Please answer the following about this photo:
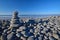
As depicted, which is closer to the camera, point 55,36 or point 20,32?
point 55,36

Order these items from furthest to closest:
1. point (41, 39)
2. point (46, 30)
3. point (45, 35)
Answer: point (46, 30) < point (45, 35) < point (41, 39)

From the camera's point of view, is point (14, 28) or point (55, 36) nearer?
point (55, 36)

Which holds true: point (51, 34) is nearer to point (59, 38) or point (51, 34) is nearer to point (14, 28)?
point (59, 38)

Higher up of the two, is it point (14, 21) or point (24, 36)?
point (14, 21)

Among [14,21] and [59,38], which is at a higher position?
[14,21]

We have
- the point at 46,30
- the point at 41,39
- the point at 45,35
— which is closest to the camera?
the point at 41,39

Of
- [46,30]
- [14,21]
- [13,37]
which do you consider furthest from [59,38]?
[14,21]

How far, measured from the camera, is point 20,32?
6246 mm

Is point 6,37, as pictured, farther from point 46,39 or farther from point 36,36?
point 46,39

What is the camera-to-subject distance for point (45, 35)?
6.07 m

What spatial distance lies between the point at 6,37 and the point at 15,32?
2.59 feet

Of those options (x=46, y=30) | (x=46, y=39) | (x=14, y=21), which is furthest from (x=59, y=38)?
(x=14, y=21)

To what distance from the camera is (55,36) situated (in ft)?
19.2

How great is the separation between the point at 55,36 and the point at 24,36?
4.96 ft
